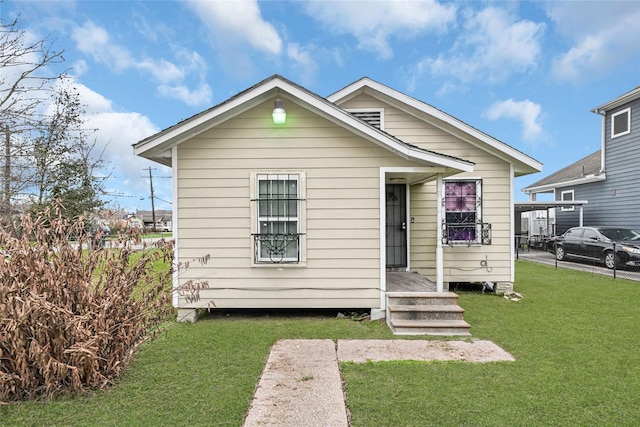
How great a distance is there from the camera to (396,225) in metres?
7.43

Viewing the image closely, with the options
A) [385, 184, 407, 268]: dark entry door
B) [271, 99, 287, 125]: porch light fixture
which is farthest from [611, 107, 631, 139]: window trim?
[271, 99, 287, 125]: porch light fixture

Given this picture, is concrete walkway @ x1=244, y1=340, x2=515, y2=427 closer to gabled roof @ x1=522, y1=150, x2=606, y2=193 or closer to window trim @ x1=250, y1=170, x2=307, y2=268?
window trim @ x1=250, y1=170, x2=307, y2=268

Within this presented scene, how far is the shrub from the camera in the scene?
9.39 ft

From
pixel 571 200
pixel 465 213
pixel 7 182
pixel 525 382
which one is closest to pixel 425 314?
pixel 525 382

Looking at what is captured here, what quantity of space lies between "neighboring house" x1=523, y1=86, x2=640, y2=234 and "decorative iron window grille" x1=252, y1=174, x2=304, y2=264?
1348 centimetres

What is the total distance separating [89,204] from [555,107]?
64.0 ft

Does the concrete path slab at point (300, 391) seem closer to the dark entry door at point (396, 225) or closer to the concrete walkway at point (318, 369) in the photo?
the concrete walkway at point (318, 369)

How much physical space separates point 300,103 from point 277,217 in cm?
179

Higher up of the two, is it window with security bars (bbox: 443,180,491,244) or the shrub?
window with security bars (bbox: 443,180,491,244)

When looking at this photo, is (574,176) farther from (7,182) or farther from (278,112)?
(7,182)

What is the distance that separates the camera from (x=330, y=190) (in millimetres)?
5480

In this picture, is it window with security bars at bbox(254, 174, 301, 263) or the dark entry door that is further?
the dark entry door

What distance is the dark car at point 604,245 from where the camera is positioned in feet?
34.0

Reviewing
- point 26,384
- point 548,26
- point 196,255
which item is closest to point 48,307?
point 26,384
